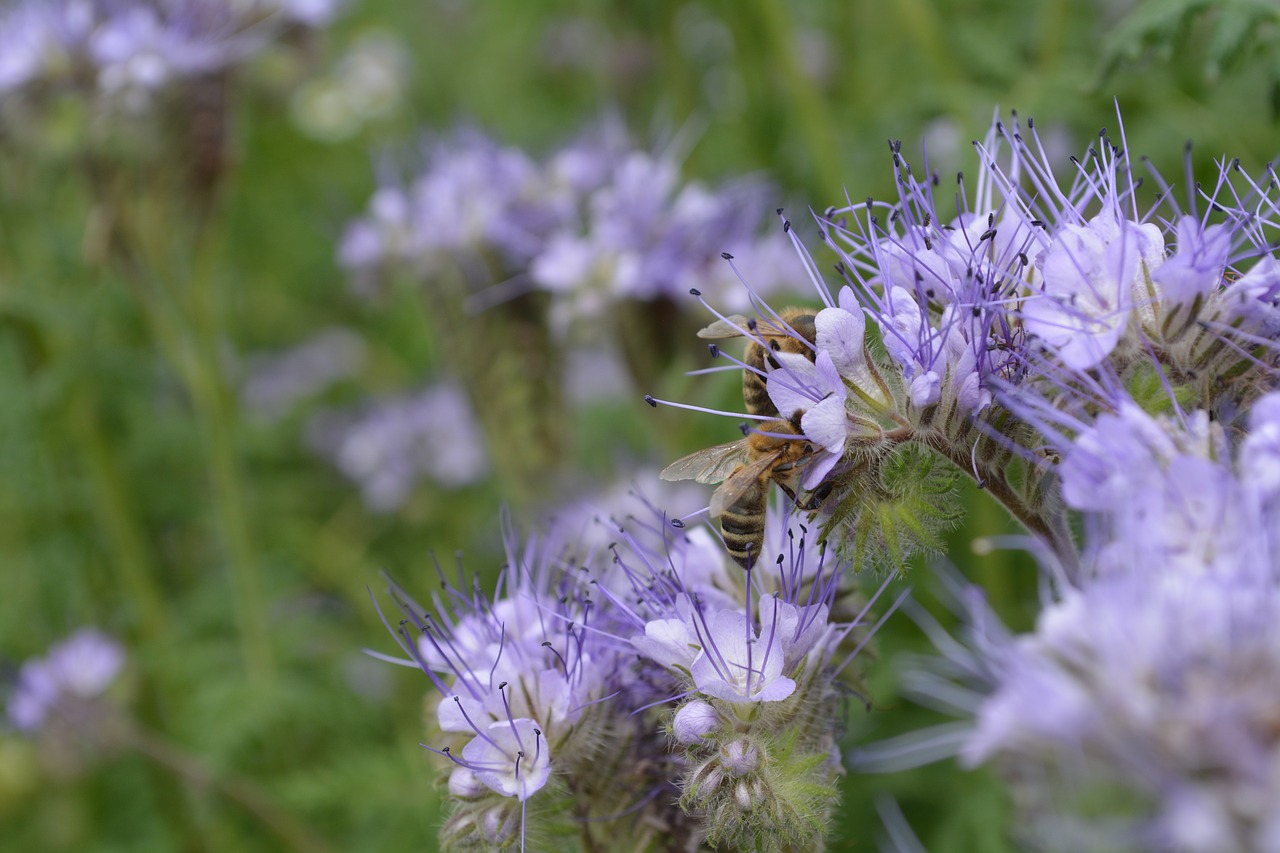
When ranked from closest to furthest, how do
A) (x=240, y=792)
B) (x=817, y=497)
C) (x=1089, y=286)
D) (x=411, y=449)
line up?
(x=1089, y=286), (x=817, y=497), (x=240, y=792), (x=411, y=449)

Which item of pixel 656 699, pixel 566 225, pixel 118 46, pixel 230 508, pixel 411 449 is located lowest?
pixel 411 449

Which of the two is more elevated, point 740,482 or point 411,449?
point 740,482

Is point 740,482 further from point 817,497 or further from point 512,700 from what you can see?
point 512,700

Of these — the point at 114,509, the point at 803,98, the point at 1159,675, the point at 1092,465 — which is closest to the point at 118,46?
the point at 114,509

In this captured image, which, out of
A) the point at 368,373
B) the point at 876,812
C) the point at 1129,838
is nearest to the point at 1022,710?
the point at 1129,838

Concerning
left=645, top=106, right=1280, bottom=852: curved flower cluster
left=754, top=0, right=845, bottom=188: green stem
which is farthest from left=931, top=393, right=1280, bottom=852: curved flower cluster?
left=754, top=0, right=845, bottom=188: green stem

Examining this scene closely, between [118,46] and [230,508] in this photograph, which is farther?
[230,508]
